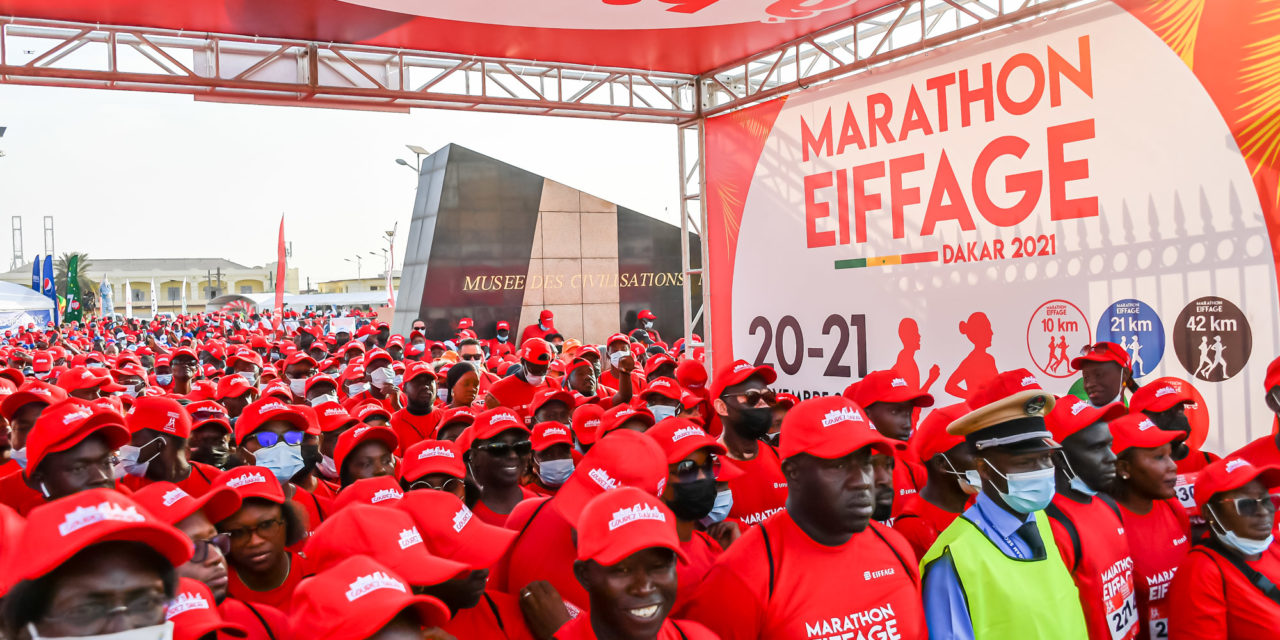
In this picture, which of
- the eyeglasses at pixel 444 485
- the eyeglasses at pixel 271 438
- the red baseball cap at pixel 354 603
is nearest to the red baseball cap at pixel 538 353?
the eyeglasses at pixel 271 438

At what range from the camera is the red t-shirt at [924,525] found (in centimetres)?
403

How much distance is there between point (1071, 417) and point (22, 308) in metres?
41.2

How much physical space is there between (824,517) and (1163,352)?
4813 millimetres

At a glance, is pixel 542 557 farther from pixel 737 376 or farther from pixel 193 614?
pixel 737 376

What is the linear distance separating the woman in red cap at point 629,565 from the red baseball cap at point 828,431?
0.68m

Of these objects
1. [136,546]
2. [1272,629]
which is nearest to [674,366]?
[1272,629]

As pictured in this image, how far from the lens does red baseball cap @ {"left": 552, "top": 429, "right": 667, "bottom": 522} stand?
3545 mm

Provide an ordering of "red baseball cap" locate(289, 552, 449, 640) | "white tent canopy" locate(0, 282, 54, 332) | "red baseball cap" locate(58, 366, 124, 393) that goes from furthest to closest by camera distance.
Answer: "white tent canopy" locate(0, 282, 54, 332) → "red baseball cap" locate(58, 366, 124, 393) → "red baseball cap" locate(289, 552, 449, 640)

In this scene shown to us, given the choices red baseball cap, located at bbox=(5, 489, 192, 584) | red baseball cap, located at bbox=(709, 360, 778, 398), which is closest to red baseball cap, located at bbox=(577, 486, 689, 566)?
red baseball cap, located at bbox=(5, 489, 192, 584)

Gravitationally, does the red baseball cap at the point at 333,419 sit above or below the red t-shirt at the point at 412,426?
above

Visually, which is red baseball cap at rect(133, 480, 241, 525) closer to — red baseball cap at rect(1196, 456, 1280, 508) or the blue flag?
red baseball cap at rect(1196, 456, 1280, 508)

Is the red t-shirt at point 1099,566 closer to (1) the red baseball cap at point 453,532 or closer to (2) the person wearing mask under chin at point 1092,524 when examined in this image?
(2) the person wearing mask under chin at point 1092,524

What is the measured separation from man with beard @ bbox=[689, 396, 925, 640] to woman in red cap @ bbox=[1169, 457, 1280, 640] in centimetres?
136

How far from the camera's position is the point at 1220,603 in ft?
11.6
